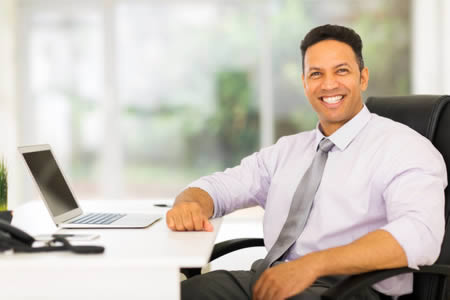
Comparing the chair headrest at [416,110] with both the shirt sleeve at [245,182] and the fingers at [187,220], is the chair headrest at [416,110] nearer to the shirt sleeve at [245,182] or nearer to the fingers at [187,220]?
the shirt sleeve at [245,182]

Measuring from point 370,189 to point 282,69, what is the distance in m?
4.67

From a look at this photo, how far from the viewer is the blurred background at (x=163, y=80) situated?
664 cm

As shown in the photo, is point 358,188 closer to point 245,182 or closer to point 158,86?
point 245,182

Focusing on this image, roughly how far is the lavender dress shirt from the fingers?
0.93 feet

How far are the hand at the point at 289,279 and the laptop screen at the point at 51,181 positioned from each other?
789 millimetres

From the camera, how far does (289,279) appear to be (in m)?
1.82

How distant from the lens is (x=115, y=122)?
6.77m

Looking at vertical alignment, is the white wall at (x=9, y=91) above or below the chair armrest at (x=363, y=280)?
above

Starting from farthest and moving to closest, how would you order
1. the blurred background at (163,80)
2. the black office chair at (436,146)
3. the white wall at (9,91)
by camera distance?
the blurred background at (163,80) → the white wall at (9,91) → the black office chair at (436,146)

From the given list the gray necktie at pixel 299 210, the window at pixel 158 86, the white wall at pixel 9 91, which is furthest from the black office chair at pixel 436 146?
the white wall at pixel 9 91

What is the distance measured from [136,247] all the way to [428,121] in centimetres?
113

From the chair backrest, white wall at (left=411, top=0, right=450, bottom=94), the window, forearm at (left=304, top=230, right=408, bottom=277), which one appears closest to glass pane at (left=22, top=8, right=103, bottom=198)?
the window

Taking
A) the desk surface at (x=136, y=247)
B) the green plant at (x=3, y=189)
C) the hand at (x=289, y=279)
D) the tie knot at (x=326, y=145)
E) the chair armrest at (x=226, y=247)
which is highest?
the tie knot at (x=326, y=145)

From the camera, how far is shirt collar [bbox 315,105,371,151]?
2.27 m
